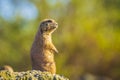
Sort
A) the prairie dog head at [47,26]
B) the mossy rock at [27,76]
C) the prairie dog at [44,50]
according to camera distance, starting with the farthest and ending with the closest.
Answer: the prairie dog head at [47,26], the prairie dog at [44,50], the mossy rock at [27,76]

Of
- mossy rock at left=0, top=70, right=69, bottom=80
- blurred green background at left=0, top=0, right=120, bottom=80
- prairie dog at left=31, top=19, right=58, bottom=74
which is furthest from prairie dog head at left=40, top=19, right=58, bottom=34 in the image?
blurred green background at left=0, top=0, right=120, bottom=80

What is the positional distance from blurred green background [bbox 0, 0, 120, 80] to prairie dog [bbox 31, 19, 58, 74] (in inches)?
672

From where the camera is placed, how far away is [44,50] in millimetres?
8711

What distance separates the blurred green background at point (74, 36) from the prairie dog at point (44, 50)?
17059 millimetres

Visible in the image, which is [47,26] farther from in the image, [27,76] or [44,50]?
[27,76]

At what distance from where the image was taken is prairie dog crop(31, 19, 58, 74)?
8414mm

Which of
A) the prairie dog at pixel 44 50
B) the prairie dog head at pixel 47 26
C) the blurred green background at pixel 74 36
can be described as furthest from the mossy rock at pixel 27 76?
the blurred green background at pixel 74 36

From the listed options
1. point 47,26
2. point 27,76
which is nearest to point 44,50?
point 47,26

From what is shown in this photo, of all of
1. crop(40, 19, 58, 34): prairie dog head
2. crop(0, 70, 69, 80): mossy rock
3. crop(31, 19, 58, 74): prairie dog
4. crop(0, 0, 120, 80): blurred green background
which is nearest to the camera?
crop(0, 70, 69, 80): mossy rock

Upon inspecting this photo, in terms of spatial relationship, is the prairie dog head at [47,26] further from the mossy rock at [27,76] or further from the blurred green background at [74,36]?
the blurred green background at [74,36]

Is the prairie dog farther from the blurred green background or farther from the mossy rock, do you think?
the blurred green background

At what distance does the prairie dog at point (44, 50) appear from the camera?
27.6ft

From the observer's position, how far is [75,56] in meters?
27.7

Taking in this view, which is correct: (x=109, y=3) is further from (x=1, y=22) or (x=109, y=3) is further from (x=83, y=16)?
(x=1, y=22)
